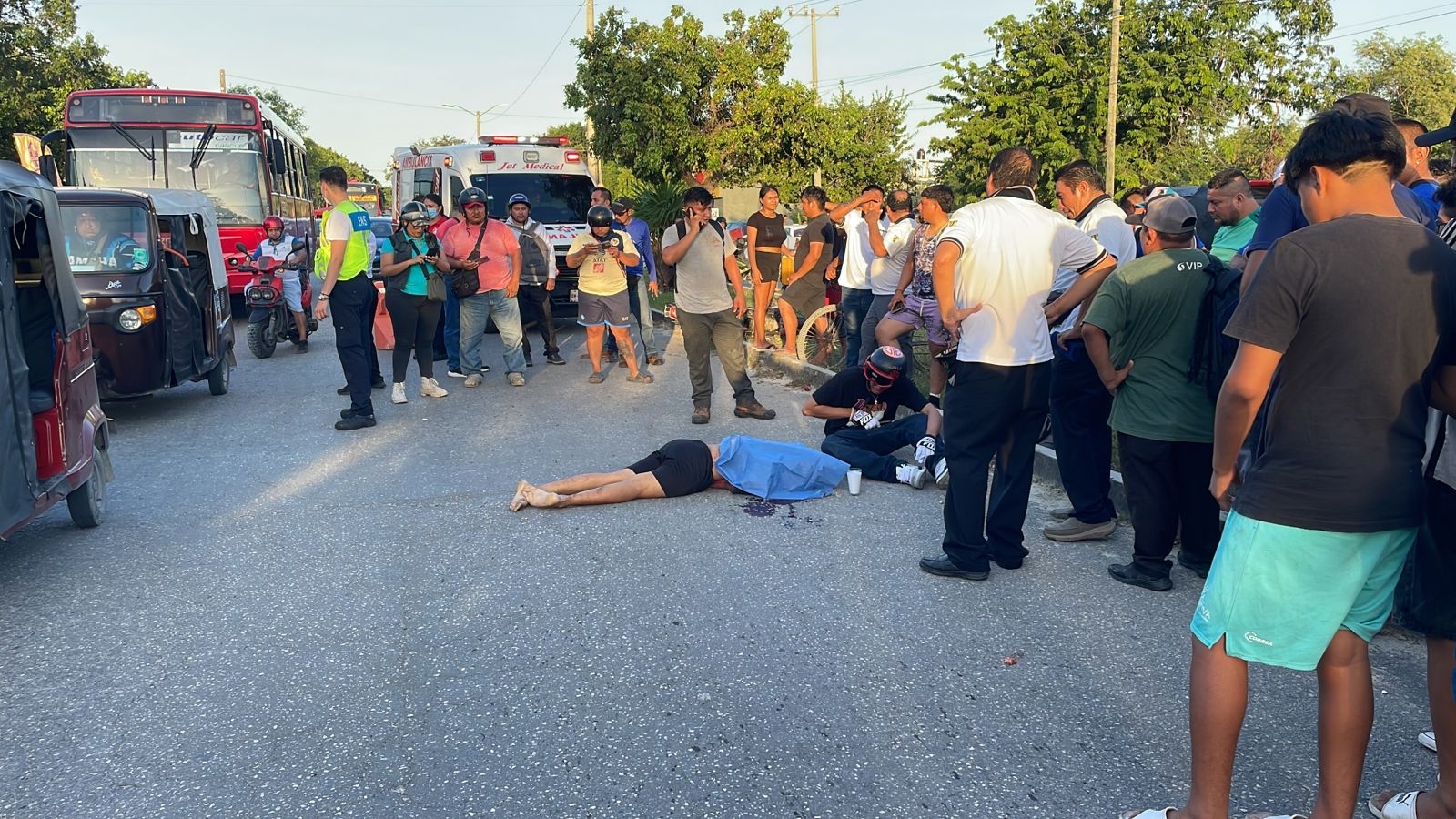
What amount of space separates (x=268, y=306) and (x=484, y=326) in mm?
3368

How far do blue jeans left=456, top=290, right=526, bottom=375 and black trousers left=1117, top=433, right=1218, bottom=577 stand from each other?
6997 millimetres

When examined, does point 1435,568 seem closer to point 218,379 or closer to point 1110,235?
point 1110,235

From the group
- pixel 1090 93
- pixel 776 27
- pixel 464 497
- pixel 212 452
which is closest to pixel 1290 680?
pixel 464 497

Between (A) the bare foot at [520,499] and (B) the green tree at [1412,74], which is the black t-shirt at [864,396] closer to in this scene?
(A) the bare foot at [520,499]

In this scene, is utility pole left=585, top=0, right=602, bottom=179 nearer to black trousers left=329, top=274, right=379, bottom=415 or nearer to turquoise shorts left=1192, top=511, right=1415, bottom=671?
black trousers left=329, top=274, right=379, bottom=415

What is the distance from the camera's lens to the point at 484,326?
35.1ft

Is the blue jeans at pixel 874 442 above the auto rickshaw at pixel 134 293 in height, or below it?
below

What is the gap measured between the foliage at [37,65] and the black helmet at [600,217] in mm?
20886

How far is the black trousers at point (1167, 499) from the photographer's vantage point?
15.6 ft

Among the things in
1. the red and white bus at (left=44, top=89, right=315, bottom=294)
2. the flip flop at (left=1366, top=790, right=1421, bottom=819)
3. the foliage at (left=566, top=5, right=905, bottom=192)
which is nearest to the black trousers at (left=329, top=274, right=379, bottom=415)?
the red and white bus at (left=44, top=89, right=315, bottom=294)

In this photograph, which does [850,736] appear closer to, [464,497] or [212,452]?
[464,497]

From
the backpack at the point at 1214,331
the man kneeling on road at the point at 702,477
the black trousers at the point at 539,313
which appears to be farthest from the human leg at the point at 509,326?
the backpack at the point at 1214,331

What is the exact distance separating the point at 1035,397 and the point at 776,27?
20010 millimetres

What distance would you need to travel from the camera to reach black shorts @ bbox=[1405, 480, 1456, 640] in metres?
2.59
